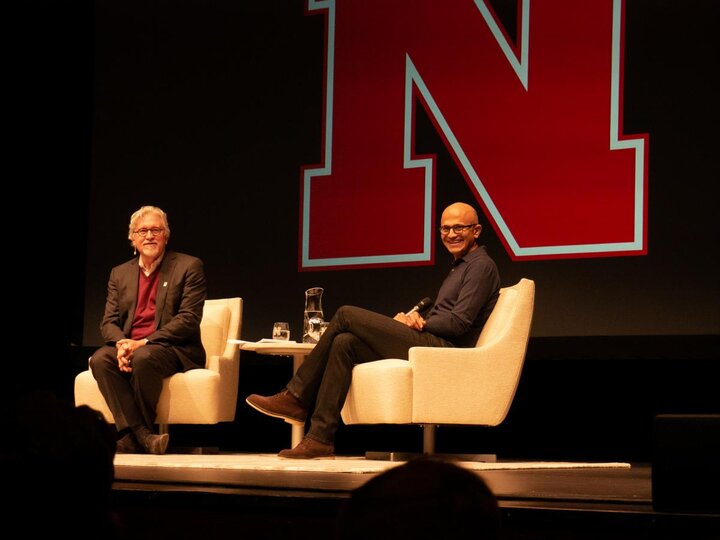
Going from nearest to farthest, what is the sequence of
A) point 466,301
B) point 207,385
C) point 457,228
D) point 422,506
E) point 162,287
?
point 422,506
point 466,301
point 457,228
point 207,385
point 162,287

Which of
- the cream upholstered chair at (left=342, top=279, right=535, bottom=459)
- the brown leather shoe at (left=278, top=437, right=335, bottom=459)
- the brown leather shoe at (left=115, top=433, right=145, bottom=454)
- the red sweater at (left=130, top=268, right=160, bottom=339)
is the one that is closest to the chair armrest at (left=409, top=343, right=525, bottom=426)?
the cream upholstered chair at (left=342, top=279, right=535, bottom=459)

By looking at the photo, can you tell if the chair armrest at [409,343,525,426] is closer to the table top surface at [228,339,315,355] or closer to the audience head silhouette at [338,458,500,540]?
the table top surface at [228,339,315,355]

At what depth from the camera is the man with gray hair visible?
5055 millimetres

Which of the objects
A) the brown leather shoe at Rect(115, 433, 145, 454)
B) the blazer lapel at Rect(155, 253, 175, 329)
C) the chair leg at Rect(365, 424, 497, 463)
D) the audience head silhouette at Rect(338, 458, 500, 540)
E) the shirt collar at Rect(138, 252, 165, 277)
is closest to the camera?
the audience head silhouette at Rect(338, 458, 500, 540)

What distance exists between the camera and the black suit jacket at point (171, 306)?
520cm

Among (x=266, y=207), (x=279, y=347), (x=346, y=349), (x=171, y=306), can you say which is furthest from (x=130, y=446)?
(x=266, y=207)

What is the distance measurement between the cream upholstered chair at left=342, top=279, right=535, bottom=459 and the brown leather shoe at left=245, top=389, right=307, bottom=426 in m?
0.21

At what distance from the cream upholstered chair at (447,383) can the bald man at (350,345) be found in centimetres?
9

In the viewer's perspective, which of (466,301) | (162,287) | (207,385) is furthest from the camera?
(162,287)

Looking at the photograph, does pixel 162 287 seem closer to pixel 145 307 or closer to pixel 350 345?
pixel 145 307

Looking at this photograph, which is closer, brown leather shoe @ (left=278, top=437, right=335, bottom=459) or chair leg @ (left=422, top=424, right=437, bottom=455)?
brown leather shoe @ (left=278, top=437, right=335, bottom=459)

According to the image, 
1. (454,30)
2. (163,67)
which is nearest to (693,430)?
(454,30)

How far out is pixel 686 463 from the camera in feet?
6.73

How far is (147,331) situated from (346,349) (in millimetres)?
1312
